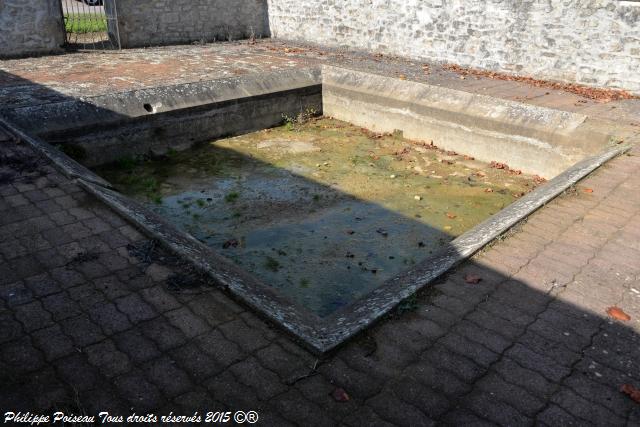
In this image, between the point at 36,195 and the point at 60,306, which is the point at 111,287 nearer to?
the point at 60,306

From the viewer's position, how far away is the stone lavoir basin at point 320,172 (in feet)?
14.6

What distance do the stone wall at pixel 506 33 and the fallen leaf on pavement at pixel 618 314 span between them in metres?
6.77

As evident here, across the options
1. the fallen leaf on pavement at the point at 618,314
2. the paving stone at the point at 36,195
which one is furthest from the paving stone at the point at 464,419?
the paving stone at the point at 36,195

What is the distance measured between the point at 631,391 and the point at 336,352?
1.61 m

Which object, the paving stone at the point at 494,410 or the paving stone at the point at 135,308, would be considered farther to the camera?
the paving stone at the point at 135,308

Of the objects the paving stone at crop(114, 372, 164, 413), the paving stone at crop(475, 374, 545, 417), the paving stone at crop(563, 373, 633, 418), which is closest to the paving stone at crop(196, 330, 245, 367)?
the paving stone at crop(114, 372, 164, 413)

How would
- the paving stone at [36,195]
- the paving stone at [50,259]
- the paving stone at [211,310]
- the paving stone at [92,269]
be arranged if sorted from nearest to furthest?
1. the paving stone at [211,310]
2. the paving stone at [92,269]
3. the paving stone at [50,259]
4. the paving stone at [36,195]

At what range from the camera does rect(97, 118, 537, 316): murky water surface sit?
5363mm

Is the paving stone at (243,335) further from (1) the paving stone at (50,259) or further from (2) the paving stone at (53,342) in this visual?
(1) the paving stone at (50,259)

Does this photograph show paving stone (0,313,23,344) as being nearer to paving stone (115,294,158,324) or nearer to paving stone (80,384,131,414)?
paving stone (115,294,158,324)

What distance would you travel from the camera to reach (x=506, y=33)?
10.2 meters

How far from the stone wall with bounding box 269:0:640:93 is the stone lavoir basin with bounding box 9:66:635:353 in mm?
2216

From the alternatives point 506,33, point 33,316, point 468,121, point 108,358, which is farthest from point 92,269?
point 506,33

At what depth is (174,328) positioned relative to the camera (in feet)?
10.6
